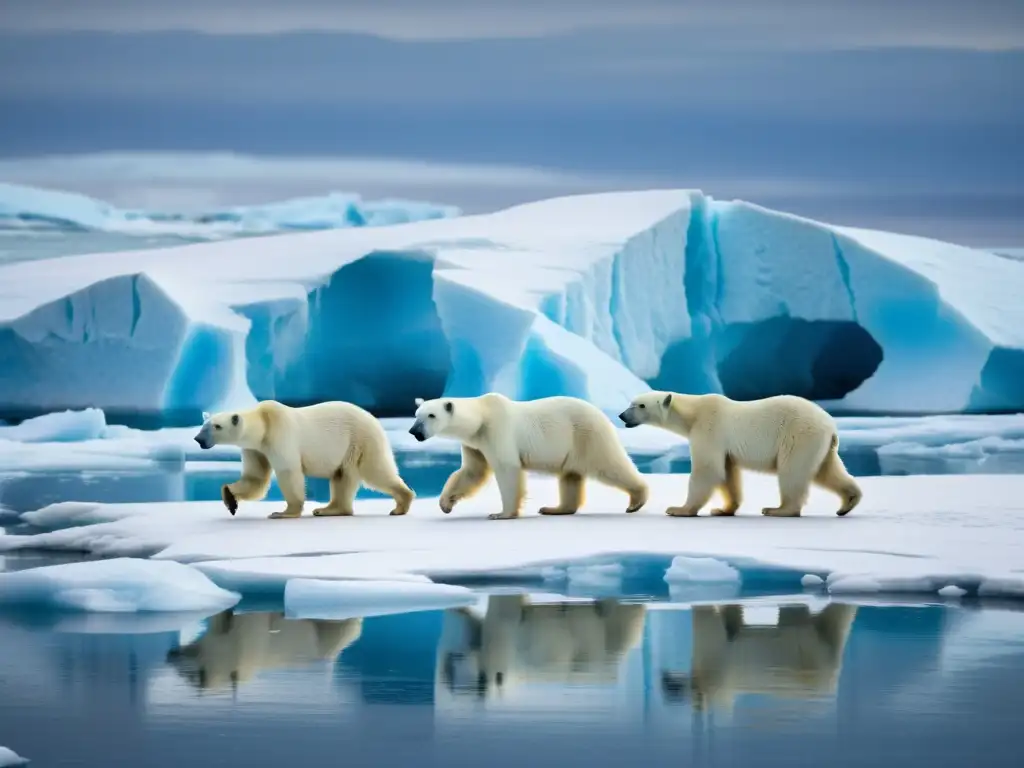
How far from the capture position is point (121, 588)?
6.61 metres

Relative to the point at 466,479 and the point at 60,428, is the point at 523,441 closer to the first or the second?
the point at 466,479

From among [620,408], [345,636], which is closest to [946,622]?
[345,636]

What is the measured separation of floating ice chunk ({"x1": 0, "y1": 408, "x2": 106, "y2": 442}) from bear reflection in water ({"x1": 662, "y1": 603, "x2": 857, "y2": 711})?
11.9 meters

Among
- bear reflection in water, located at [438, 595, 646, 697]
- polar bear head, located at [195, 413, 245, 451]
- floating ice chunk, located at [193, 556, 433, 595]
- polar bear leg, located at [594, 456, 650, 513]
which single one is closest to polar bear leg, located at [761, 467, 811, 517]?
polar bear leg, located at [594, 456, 650, 513]

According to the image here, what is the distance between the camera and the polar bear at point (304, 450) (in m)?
8.43

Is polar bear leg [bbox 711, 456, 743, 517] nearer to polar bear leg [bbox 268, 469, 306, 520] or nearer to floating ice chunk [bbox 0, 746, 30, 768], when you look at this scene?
polar bear leg [bbox 268, 469, 306, 520]

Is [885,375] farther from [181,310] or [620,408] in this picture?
[181,310]

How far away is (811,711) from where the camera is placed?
4.70 m

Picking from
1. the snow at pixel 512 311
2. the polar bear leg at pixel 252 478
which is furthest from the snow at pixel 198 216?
the polar bear leg at pixel 252 478

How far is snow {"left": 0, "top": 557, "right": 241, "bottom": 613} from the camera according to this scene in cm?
653

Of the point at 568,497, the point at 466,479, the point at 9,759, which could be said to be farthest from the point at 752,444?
the point at 9,759

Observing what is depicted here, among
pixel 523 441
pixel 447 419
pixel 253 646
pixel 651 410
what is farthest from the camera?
pixel 651 410

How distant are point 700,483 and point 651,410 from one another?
482 mm

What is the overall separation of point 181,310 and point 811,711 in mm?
15036
